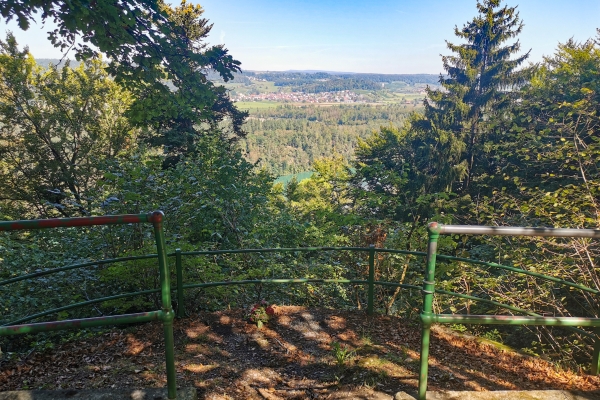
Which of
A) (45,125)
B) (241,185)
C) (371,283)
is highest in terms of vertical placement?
(45,125)

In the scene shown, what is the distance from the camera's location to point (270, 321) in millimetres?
4500

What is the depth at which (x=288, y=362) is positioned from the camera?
3.61m

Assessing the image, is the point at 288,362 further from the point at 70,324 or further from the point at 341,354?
the point at 70,324

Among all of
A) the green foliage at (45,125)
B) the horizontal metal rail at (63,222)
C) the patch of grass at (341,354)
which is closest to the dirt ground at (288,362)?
the patch of grass at (341,354)

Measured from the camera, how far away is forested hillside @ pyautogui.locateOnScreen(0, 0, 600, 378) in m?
4.72

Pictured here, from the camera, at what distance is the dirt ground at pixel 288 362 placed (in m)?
3.03

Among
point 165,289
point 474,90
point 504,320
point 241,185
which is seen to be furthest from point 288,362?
point 474,90

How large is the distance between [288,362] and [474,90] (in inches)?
912

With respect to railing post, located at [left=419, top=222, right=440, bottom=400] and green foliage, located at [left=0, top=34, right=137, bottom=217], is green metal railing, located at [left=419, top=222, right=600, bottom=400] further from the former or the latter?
green foliage, located at [left=0, top=34, right=137, bottom=217]

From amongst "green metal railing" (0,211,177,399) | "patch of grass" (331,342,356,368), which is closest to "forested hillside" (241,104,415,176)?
"patch of grass" (331,342,356,368)

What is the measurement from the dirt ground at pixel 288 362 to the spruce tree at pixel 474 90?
1741 centimetres

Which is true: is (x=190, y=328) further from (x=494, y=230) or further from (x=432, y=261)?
(x=494, y=230)

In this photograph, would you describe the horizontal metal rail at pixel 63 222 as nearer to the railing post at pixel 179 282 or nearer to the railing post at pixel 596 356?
the railing post at pixel 179 282

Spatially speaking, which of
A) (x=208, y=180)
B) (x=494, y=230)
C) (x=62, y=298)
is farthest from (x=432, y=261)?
(x=208, y=180)
